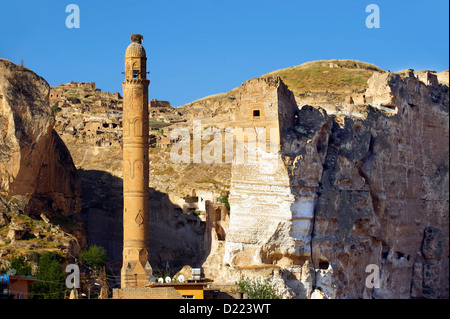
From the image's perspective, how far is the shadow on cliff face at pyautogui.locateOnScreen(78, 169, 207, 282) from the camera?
6769 centimetres

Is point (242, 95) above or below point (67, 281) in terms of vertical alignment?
above

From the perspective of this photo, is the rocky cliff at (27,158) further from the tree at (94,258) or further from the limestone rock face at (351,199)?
the limestone rock face at (351,199)

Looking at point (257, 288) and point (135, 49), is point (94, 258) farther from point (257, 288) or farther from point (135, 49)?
point (135, 49)

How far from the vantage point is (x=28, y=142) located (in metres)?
66.1

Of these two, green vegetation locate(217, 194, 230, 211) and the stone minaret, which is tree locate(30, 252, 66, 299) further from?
green vegetation locate(217, 194, 230, 211)

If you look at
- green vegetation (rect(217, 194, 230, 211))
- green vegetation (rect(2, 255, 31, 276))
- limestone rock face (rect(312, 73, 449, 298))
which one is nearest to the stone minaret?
green vegetation (rect(217, 194, 230, 211))

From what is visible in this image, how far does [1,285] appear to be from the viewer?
152ft

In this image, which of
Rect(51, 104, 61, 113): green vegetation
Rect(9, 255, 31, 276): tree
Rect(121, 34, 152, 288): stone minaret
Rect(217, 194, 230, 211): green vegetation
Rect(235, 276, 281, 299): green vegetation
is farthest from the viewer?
Rect(51, 104, 61, 113): green vegetation

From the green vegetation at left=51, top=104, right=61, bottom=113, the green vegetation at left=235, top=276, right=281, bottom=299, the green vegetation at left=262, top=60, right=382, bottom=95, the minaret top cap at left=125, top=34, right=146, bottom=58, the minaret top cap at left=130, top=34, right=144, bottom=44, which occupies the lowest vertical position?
the green vegetation at left=235, top=276, right=281, bottom=299

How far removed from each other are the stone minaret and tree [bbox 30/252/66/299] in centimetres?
391
